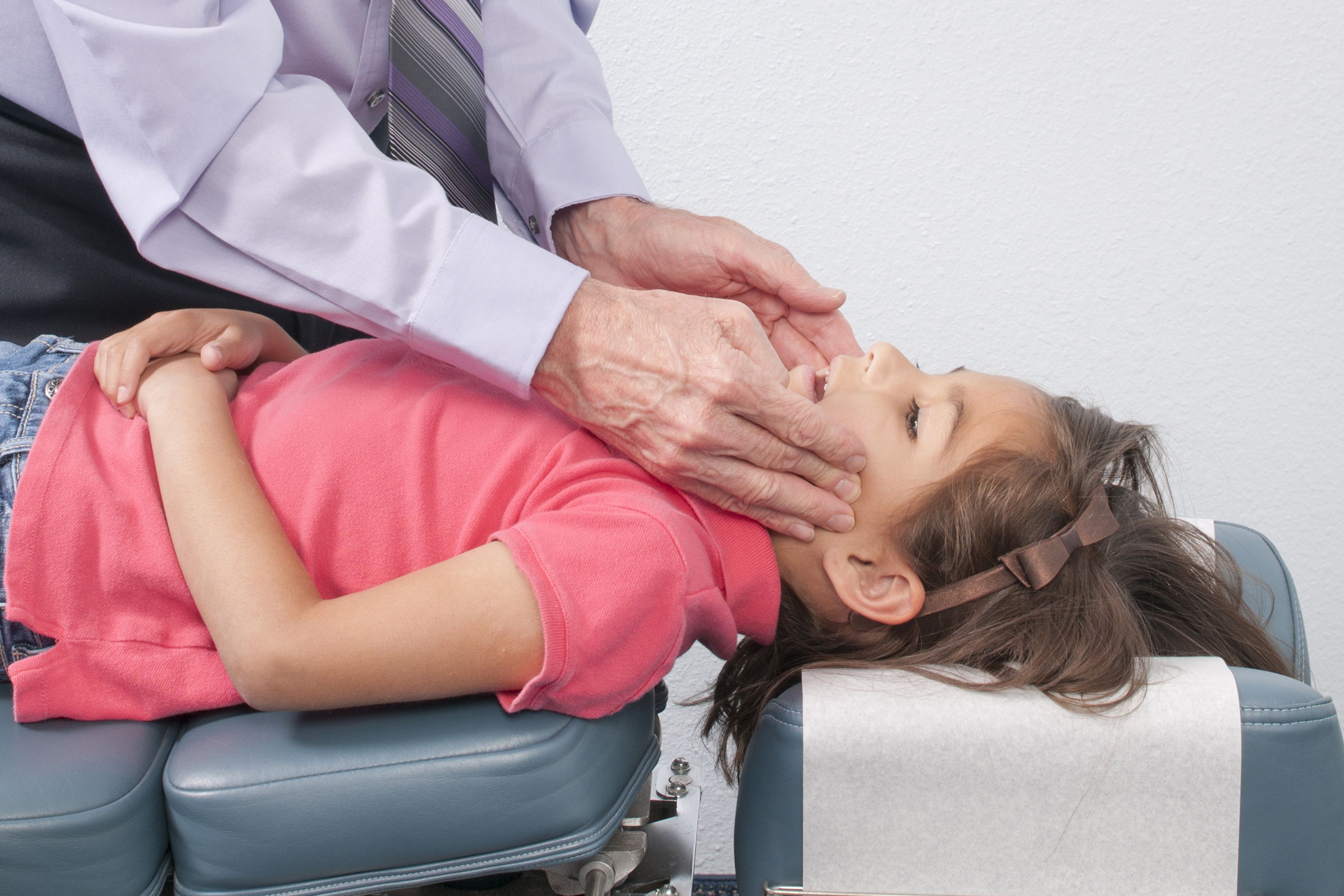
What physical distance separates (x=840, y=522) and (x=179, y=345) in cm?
62

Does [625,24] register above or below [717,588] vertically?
above

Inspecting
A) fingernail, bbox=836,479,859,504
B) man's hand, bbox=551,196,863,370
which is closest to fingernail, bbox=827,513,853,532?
fingernail, bbox=836,479,859,504

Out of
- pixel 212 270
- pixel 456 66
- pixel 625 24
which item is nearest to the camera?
pixel 212 270

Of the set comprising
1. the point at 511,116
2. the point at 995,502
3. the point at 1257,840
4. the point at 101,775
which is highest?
the point at 511,116

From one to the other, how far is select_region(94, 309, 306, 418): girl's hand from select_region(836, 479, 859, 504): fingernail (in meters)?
0.58

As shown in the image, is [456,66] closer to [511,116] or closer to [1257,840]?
[511,116]

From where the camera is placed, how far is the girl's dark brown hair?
0.83m

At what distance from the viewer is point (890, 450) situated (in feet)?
2.88

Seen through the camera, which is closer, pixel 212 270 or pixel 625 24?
pixel 212 270

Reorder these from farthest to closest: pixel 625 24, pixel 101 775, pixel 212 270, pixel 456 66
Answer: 1. pixel 625 24
2. pixel 456 66
3. pixel 212 270
4. pixel 101 775

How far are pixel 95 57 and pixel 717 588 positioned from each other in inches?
25.2

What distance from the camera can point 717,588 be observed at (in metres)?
0.80

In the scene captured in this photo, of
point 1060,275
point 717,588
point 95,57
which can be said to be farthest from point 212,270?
point 1060,275

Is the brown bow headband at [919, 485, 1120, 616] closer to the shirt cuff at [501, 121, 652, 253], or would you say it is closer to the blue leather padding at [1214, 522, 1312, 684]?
the blue leather padding at [1214, 522, 1312, 684]
